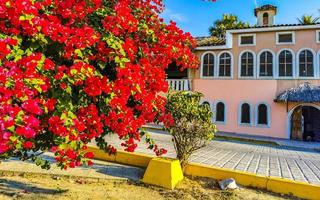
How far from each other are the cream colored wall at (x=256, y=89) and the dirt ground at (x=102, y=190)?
44.8 feet

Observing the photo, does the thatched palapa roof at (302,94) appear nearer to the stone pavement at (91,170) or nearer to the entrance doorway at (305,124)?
the entrance doorway at (305,124)

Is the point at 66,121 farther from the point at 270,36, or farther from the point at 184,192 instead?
the point at 270,36

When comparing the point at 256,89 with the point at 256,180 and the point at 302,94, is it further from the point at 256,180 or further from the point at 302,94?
the point at 256,180

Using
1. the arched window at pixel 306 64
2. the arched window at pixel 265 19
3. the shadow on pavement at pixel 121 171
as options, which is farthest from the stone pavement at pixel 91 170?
the arched window at pixel 265 19

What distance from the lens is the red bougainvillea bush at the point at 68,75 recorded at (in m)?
2.75

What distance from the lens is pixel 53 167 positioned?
8234 mm

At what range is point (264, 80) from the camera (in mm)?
20266

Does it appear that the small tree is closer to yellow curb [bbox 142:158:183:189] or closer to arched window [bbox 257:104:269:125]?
yellow curb [bbox 142:158:183:189]

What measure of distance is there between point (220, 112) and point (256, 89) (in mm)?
2834

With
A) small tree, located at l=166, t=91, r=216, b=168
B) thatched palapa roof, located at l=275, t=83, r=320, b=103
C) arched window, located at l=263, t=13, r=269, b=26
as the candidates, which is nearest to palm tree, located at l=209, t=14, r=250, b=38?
arched window, located at l=263, t=13, r=269, b=26

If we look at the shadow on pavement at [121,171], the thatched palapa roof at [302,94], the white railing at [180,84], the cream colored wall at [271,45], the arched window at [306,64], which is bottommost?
the shadow on pavement at [121,171]

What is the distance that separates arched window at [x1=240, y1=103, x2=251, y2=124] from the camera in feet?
67.1

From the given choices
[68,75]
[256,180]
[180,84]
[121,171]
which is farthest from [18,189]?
[180,84]

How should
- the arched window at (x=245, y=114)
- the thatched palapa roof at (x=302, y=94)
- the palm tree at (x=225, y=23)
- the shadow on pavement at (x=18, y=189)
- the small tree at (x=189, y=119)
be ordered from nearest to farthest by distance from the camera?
the shadow on pavement at (x=18, y=189)
the small tree at (x=189, y=119)
the thatched palapa roof at (x=302, y=94)
the arched window at (x=245, y=114)
the palm tree at (x=225, y=23)
